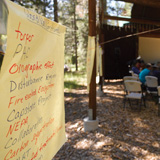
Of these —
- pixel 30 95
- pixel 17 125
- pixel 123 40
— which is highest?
pixel 123 40

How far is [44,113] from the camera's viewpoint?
1.46m

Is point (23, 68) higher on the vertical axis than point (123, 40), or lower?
lower

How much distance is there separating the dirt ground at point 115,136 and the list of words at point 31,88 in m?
1.95

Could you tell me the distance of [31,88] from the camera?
4.17 feet

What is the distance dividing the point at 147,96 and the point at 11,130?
23.0 feet

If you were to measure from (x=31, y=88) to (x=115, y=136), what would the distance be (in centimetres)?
317

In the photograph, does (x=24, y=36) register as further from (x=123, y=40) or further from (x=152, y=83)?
(x=123, y=40)

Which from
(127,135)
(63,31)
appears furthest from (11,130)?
(127,135)

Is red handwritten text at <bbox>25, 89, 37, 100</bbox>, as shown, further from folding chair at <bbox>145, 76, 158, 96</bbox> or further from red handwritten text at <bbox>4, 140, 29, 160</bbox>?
folding chair at <bbox>145, 76, 158, 96</bbox>

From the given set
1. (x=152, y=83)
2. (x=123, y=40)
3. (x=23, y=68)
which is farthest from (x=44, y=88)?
(x=123, y=40)

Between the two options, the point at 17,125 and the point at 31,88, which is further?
the point at 31,88

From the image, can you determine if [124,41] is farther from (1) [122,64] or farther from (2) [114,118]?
(2) [114,118]

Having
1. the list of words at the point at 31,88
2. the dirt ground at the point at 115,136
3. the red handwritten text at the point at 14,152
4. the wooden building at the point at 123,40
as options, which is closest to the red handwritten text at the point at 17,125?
the list of words at the point at 31,88

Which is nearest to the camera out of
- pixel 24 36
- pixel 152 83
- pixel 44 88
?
pixel 24 36
